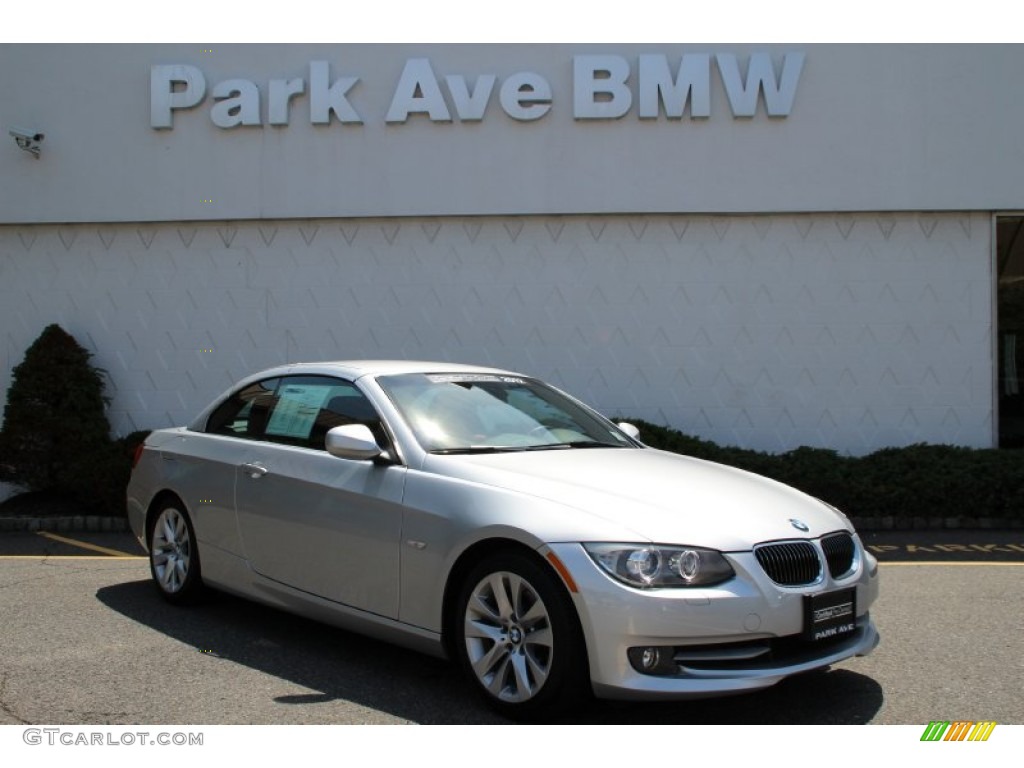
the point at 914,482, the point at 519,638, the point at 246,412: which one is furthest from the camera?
the point at 914,482

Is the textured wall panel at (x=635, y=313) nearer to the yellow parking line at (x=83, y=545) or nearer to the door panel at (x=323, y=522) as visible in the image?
the yellow parking line at (x=83, y=545)

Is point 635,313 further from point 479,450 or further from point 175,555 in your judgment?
point 479,450

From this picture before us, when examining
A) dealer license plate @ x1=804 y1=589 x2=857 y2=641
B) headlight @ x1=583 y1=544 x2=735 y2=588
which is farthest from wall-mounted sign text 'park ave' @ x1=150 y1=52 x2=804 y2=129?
headlight @ x1=583 y1=544 x2=735 y2=588

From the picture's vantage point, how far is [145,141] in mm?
11820

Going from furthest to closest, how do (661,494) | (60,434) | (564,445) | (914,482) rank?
(60,434)
(914,482)
(564,445)
(661,494)

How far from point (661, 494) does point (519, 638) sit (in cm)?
86

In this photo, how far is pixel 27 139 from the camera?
11602 mm

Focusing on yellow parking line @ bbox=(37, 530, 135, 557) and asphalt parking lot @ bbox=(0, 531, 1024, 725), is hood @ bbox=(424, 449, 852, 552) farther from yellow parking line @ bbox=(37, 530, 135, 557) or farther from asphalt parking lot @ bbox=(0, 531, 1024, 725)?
yellow parking line @ bbox=(37, 530, 135, 557)

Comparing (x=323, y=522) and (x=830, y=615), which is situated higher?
(x=323, y=522)

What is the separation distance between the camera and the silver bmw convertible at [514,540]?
394 centimetres

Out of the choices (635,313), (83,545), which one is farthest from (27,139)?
(635,313)
